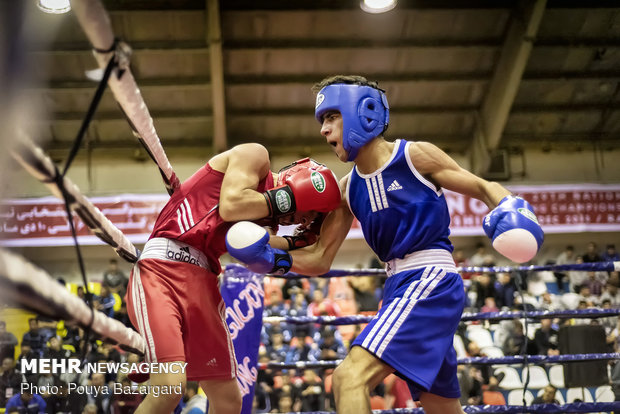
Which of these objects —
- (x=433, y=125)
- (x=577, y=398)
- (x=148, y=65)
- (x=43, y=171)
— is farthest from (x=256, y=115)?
(x=43, y=171)

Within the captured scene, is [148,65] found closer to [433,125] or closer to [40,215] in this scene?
[433,125]

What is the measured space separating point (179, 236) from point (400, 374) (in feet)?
3.39

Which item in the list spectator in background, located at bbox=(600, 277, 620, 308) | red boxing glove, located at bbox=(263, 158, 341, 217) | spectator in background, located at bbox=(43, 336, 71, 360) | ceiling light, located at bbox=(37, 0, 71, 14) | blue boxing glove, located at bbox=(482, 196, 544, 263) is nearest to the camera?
ceiling light, located at bbox=(37, 0, 71, 14)

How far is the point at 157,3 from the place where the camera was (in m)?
9.41

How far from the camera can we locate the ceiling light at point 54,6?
3.07ft

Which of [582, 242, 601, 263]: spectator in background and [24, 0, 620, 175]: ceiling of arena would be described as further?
[582, 242, 601, 263]: spectator in background

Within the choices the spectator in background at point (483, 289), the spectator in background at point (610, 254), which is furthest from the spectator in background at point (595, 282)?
the spectator in background at point (483, 289)

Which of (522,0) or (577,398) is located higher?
(522,0)

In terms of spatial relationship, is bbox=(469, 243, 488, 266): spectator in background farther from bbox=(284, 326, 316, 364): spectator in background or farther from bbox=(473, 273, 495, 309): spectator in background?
bbox=(284, 326, 316, 364): spectator in background

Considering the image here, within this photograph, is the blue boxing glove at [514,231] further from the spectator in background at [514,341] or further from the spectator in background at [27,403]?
the spectator in background at [514,341]

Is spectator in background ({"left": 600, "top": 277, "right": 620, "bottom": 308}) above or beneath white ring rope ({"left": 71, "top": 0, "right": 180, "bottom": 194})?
above

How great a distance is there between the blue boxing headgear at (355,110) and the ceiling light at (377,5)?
22.9 ft

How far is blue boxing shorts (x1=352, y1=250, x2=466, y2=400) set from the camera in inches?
88.0

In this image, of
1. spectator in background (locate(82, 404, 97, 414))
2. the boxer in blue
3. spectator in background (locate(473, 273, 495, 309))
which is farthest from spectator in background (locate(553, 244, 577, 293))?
spectator in background (locate(82, 404, 97, 414))
